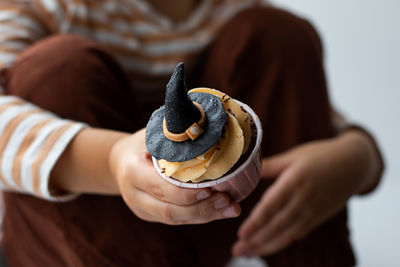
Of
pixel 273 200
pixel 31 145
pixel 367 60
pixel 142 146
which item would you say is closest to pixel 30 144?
pixel 31 145

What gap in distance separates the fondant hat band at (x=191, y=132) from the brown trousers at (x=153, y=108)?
0.12 metres

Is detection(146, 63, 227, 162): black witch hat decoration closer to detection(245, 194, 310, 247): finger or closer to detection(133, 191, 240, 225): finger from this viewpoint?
detection(133, 191, 240, 225): finger

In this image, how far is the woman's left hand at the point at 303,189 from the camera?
1.21 feet

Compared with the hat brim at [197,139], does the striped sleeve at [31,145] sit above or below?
below

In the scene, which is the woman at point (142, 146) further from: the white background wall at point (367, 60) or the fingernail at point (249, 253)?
the white background wall at point (367, 60)

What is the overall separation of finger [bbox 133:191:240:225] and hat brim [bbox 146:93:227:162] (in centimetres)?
5

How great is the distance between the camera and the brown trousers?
0.34 meters

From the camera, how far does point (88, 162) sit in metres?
0.31

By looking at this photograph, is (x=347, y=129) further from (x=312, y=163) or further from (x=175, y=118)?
(x=175, y=118)

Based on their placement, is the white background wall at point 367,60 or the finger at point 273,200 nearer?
the finger at point 273,200

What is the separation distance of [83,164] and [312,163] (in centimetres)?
20

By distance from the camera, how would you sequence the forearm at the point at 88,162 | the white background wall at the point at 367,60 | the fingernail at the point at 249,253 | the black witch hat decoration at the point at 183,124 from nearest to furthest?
the black witch hat decoration at the point at 183,124 → the forearm at the point at 88,162 → the fingernail at the point at 249,253 → the white background wall at the point at 367,60

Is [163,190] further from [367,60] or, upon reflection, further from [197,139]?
[367,60]

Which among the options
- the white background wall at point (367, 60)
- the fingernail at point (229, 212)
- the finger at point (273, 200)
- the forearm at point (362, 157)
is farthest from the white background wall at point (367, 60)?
the fingernail at point (229, 212)
